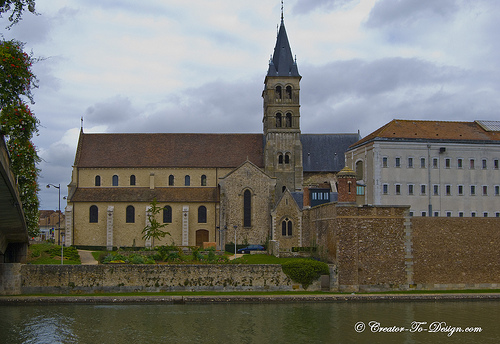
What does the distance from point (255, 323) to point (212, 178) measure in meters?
33.4

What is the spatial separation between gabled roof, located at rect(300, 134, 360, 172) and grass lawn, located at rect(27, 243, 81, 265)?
88.6 ft

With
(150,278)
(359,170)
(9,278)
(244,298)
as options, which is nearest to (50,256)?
(9,278)

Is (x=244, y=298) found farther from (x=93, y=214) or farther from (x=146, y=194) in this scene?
(x=93, y=214)

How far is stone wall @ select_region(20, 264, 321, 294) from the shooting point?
1367 inches

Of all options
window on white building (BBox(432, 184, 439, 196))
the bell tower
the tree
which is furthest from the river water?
the bell tower

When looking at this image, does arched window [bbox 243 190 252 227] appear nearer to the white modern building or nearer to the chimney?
the white modern building

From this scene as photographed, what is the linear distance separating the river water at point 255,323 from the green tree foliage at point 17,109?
32.3 ft

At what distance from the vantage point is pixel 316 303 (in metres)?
32.9

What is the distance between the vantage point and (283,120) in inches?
2376

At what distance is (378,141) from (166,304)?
2375cm

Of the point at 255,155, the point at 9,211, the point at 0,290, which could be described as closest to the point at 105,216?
the point at 255,155

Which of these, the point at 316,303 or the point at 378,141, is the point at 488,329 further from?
the point at 378,141

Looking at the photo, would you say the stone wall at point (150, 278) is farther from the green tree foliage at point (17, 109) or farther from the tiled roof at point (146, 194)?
the tiled roof at point (146, 194)

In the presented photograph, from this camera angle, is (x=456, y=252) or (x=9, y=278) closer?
(x=9, y=278)
